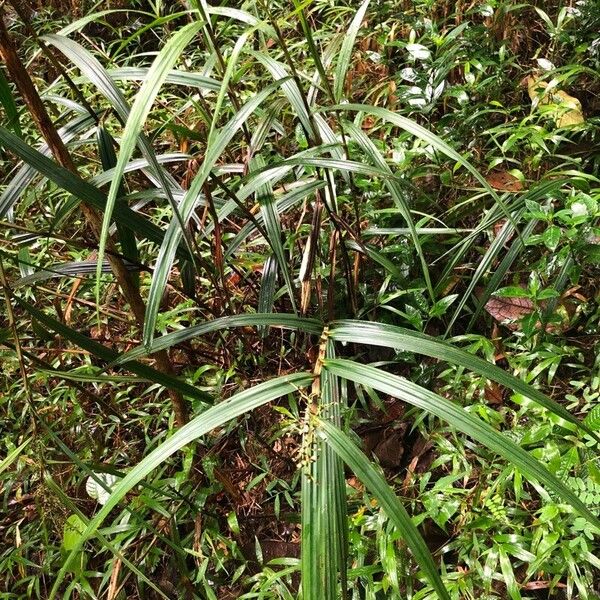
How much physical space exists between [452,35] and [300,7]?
96 centimetres

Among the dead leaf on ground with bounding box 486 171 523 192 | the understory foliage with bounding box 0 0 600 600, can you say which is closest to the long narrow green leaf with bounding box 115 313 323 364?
the understory foliage with bounding box 0 0 600 600

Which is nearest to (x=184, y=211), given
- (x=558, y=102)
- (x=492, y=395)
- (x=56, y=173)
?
(x=56, y=173)

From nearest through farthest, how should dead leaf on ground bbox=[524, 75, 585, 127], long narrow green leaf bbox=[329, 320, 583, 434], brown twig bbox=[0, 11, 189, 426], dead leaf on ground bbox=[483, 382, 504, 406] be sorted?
long narrow green leaf bbox=[329, 320, 583, 434] → brown twig bbox=[0, 11, 189, 426] → dead leaf on ground bbox=[483, 382, 504, 406] → dead leaf on ground bbox=[524, 75, 585, 127]

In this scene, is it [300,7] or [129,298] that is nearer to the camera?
[300,7]

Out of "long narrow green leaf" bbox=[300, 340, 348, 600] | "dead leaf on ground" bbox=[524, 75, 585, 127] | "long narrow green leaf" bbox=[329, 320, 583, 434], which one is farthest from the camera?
"dead leaf on ground" bbox=[524, 75, 585, 127]

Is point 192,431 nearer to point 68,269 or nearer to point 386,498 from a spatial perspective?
point 386,498

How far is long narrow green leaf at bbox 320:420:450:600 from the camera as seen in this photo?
1.72 ft

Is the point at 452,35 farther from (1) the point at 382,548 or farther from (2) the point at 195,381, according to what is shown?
(1) the point at 382,548

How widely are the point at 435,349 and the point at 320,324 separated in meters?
0.19

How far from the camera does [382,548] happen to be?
1.07 meters

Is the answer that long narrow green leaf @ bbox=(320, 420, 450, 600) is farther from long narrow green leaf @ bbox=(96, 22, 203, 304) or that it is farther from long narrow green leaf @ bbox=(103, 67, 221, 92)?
long narrow green leaf @ bbox=(103, 67, 221, 92)

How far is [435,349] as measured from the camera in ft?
2.25

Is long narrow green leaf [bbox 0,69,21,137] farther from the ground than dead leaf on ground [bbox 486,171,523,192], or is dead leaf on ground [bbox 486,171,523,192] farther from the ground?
long narrow green leaf [bbox 0,69,21,137]

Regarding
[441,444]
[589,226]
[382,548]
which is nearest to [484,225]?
[589,226]
